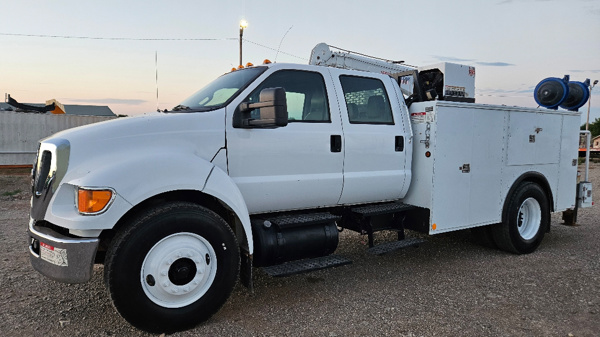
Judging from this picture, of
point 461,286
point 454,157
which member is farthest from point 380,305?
point 454,157

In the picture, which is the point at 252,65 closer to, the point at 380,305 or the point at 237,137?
the point at 237,137

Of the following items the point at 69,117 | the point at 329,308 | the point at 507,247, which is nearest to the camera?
the point at 329,308

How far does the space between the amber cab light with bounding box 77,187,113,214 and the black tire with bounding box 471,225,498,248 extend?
4980 millimetres

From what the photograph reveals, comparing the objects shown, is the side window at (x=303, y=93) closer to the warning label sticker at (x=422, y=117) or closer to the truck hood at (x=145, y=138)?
the truck hood at (x=145, y=138)

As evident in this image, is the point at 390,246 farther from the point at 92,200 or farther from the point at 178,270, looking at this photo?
the point at 92,200

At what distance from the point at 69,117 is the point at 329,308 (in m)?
17.7

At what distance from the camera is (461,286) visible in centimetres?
485

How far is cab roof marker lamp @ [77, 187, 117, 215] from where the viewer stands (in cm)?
324

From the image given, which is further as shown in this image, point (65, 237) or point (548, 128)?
point (548, 128)

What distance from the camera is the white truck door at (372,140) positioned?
187 inches

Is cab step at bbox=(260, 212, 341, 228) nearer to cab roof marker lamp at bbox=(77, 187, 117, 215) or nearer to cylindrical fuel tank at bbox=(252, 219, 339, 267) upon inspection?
cylindrical fuel tank at bbox=(252, 219, 339, 267)

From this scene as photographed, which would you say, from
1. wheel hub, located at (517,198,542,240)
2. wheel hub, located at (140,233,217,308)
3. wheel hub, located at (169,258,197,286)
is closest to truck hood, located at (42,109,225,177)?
wheel hub, located at (140,233,217,308)

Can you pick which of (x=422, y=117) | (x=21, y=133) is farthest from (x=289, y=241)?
(x=21, y=133)

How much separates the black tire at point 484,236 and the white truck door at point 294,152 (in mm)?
2696
